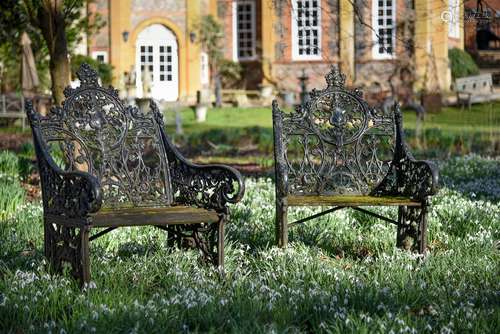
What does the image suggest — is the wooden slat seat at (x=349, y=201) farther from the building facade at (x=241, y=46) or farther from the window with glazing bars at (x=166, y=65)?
the window with glazing bars at (x=166, y=65)

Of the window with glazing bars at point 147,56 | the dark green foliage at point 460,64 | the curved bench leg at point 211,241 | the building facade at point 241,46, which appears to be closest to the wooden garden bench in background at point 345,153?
the curved bench leg at point 211,241

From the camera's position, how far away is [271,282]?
5.36 m

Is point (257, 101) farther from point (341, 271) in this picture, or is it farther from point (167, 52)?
point (341, 271)

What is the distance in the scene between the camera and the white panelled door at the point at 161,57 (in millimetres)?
35719

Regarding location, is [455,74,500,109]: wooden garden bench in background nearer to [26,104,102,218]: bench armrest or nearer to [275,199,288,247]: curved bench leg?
[275,199,288,247]: curved bench leg

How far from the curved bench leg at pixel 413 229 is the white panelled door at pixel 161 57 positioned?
2909 centimetres

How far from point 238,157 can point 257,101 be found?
1691cm

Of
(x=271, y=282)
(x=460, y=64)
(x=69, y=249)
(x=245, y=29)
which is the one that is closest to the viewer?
(x=271, y=282)

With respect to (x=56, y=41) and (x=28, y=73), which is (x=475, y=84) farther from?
(x=56, y=41)

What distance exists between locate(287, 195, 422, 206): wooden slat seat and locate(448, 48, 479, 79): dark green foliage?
28.8 meters

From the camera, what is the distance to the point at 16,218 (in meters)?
7.44

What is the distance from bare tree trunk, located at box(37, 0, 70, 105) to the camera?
36.2ft

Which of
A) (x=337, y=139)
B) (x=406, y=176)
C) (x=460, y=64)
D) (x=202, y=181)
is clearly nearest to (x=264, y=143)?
(x=337, y=139)

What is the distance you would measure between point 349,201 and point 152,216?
5.08 feet
